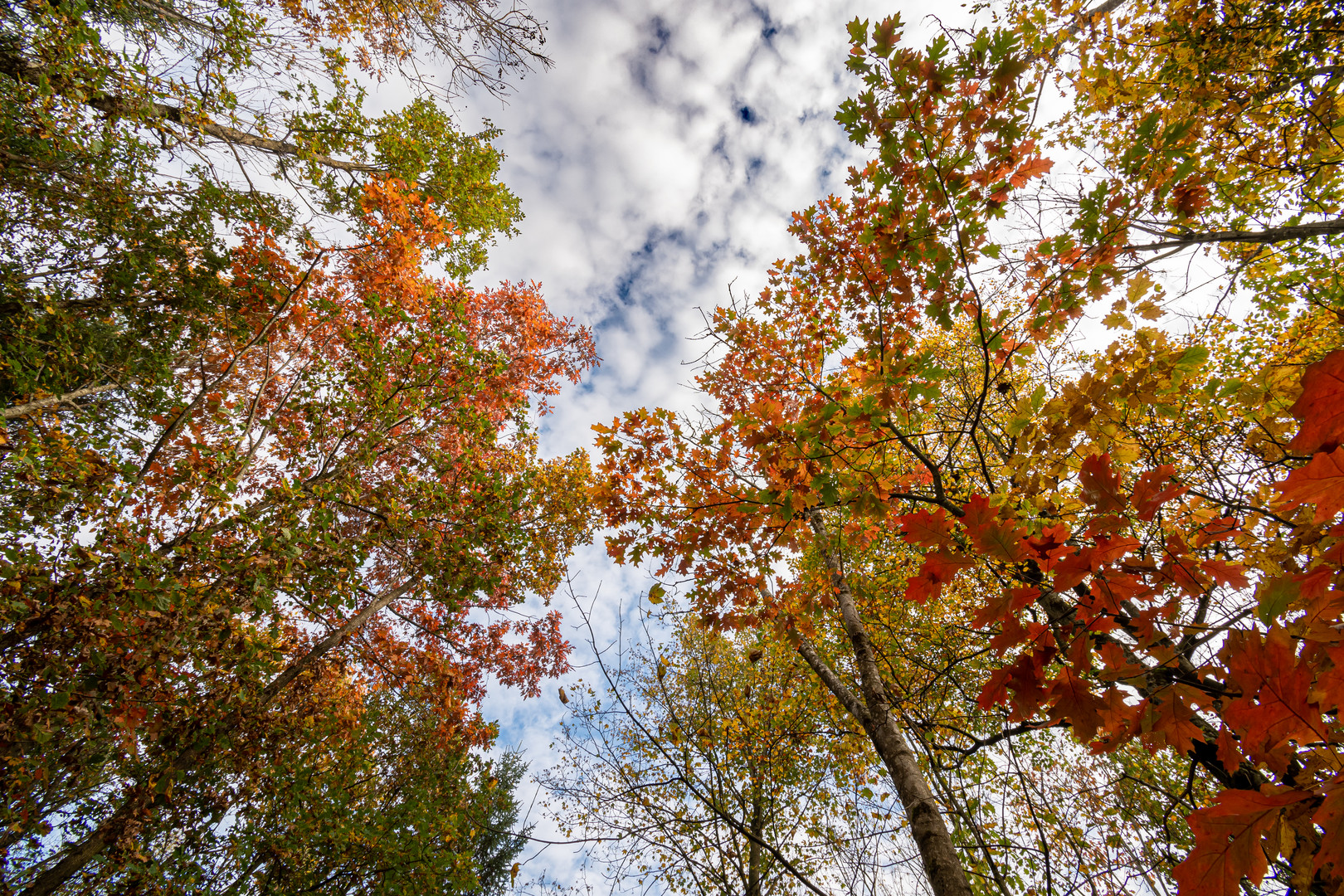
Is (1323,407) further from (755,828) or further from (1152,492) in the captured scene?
(755,828)

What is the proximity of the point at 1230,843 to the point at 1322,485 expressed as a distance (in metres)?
0.86

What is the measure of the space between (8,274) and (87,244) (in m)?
0.68

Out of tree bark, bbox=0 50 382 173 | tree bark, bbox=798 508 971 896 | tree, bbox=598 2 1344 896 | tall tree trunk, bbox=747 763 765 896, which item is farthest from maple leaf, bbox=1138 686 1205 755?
tree bark, bbox=0 50 382 173

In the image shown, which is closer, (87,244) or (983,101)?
(983,101)

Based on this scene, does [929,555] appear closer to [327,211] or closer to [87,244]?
[87,244]

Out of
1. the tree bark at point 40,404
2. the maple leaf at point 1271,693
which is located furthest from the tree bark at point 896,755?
the tree bark at point 40,404

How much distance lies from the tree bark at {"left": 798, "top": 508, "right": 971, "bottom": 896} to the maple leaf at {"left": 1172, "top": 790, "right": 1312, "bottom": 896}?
2.23m

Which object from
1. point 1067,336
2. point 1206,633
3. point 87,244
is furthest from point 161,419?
point 1067,336

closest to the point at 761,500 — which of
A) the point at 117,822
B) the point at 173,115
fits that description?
the point at 117,822

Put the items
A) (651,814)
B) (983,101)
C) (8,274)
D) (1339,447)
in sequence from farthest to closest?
(8,274), (651,814), (983,101), (1339,447)

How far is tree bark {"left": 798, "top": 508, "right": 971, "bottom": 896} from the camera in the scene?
2529 millimetres

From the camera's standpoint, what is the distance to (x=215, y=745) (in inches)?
143

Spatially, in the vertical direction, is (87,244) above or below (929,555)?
above

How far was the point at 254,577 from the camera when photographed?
360 centimetres
